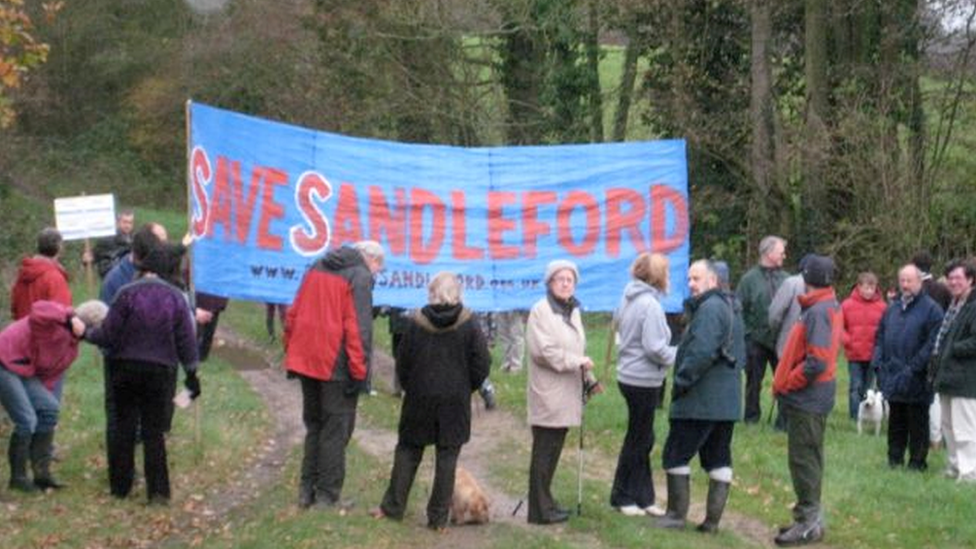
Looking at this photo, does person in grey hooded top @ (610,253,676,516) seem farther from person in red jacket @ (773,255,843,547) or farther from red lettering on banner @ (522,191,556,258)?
red lettering on banner @ (522,191,556,258)

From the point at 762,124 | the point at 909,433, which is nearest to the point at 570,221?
the point at 909,433

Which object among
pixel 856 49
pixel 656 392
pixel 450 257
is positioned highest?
pixel 856 49

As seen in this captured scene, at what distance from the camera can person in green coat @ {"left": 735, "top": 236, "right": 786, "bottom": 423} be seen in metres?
15.9

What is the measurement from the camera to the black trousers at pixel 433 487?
11055 mm

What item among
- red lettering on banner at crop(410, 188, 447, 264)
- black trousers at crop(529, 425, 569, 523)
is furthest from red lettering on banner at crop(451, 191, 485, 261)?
black trousers at crop(529, 425, 569, 523)

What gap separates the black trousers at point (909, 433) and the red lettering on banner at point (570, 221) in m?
3.54

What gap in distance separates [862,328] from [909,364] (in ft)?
9.60

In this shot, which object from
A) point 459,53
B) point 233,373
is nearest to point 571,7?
point 459,53

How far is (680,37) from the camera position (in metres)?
30.5

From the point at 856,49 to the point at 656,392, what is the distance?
62.0 ft

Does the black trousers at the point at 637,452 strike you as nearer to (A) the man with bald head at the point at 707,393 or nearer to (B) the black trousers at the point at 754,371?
(A) the man with bald head at the point at 707,393

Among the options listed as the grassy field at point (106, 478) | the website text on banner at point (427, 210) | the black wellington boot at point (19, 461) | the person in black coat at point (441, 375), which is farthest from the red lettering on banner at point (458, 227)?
the black wellington boot at point (19, 461)

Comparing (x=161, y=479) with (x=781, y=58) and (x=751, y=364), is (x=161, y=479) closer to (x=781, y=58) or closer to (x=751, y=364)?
(x=751, y=364)

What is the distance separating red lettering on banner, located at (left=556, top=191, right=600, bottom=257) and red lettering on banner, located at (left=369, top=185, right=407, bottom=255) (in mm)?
1627
